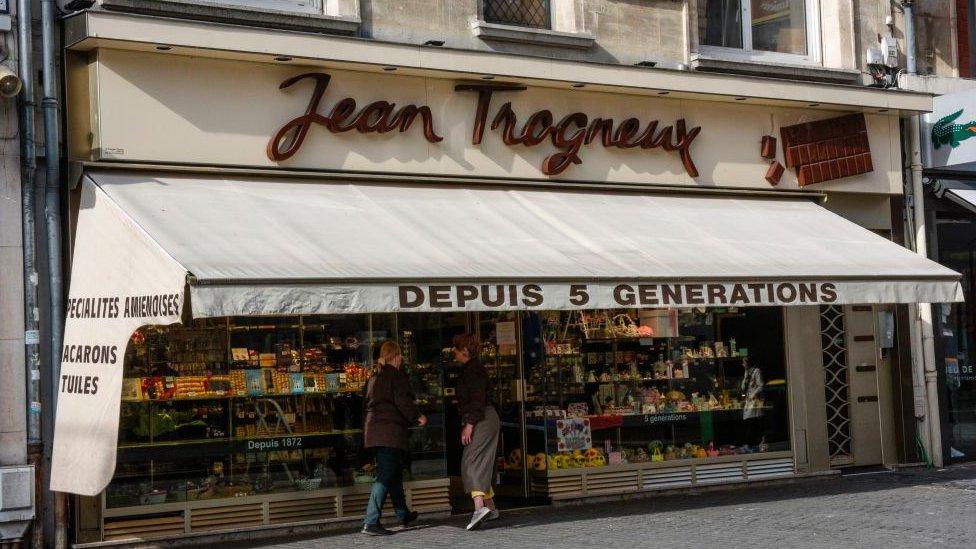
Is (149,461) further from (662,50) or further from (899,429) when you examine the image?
(899,429)

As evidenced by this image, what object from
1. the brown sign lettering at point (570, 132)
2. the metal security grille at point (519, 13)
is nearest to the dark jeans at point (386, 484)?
the brown sign lettering at point (570, 132)

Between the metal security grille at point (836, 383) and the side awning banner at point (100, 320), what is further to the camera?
the metal security grille at point (836, 383)

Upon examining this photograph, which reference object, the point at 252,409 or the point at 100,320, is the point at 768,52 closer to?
the point at 252,409

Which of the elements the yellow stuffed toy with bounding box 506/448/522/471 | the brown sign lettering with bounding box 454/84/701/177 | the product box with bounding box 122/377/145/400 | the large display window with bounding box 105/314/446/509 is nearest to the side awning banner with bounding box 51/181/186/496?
the product box with bounding box 122/377/145/400

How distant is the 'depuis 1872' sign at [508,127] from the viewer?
11258mm

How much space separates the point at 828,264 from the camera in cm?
1242

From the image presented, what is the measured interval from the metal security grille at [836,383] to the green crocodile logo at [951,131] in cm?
238

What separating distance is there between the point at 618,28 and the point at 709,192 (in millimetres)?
1986

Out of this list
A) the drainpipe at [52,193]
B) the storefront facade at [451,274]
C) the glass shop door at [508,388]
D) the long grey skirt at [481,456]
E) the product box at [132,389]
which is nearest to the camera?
the storefront facade at [451,274]

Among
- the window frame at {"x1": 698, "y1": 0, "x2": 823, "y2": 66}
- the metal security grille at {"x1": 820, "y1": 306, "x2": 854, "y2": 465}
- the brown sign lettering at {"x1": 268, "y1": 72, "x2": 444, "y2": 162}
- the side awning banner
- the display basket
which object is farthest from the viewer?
the metal security grille at {"x1": 820, "y1": 306, "x2": 854, "y2": 465}

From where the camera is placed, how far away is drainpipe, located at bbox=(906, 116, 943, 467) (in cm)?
1516

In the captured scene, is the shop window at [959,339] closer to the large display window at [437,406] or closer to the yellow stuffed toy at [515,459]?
the large display window at [437,406]

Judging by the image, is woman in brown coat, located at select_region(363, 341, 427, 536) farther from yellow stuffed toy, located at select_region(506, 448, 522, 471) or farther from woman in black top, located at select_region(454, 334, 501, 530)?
yellow stuffed toy, located at select_region(506, 448, 522, 471)

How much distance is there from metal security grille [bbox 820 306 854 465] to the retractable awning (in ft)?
5.98
